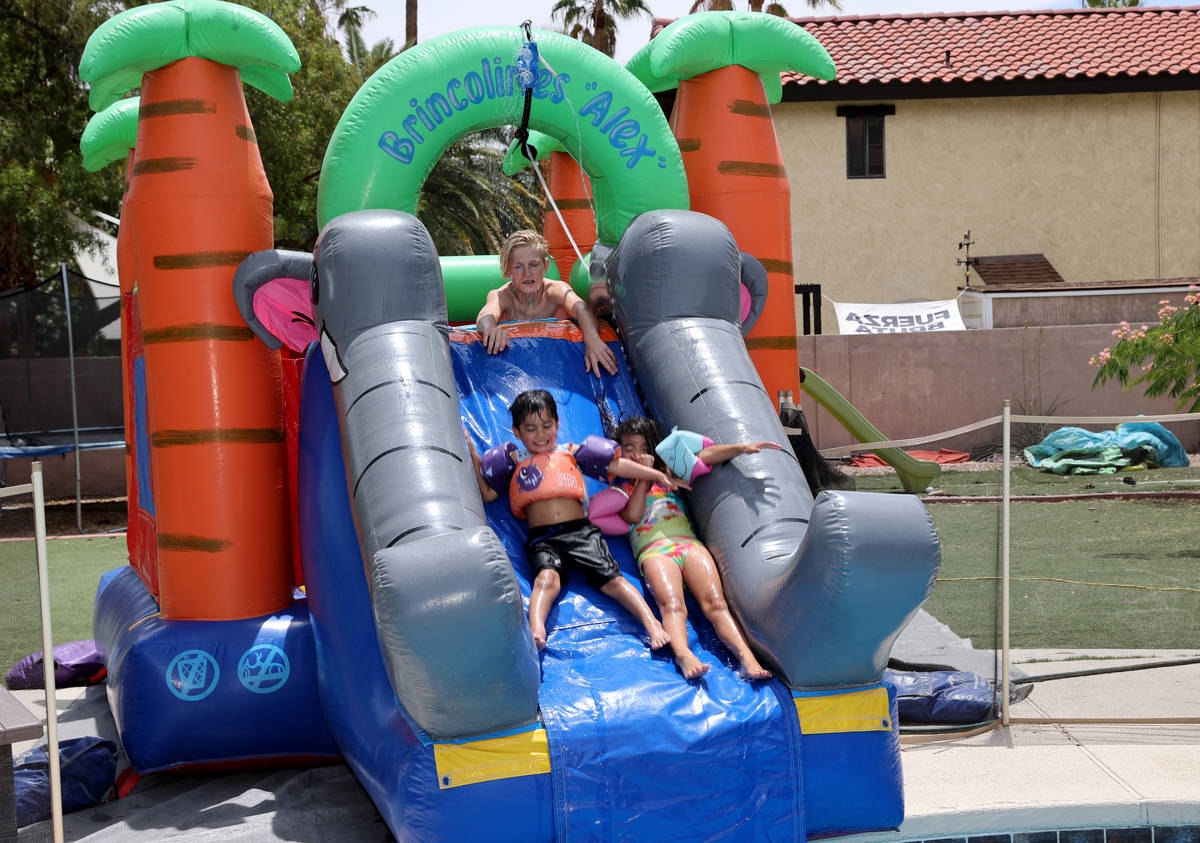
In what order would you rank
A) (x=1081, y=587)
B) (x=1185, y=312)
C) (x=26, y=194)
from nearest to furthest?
(x=1081, y=587) → (x=1185, y=312) → (x=26, y=194)

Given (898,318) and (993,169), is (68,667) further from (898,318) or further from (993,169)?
(993,169)

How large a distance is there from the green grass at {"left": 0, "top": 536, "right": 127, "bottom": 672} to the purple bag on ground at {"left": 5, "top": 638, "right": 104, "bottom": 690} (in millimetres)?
222

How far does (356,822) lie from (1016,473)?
9702mm

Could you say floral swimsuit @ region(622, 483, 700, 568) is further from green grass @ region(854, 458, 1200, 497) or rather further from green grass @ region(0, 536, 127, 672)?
green grass @ region(854, 458, 1200, 497)

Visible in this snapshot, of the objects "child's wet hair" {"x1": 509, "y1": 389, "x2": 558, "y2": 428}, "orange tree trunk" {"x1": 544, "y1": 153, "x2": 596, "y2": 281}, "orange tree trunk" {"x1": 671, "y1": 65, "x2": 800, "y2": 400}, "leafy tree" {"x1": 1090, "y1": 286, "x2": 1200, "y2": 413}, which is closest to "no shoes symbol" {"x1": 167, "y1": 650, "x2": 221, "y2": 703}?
"child's wet hair" {"x1": 509, "y1": 389, "x2": 558, "y2": 428}

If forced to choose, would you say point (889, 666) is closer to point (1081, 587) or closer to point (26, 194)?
point (1081, 587)

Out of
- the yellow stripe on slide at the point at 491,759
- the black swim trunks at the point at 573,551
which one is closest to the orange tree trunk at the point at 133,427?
the black swim trunks at the point at 573,551

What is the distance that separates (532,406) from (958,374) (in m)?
10.8

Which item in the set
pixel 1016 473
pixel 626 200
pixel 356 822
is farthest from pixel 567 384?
pixel 1016 473

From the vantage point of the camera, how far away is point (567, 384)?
15.8ft

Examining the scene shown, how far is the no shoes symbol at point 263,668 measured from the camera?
14.4 ft

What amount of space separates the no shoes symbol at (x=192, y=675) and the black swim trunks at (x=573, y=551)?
1272 millimetres

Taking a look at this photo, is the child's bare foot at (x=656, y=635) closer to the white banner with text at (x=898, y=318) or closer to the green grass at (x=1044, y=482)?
the green grass at (x=1044, y=482)

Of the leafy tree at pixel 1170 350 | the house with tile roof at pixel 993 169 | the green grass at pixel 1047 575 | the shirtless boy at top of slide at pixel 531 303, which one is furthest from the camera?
the house with tile roof at pixel 993 169
